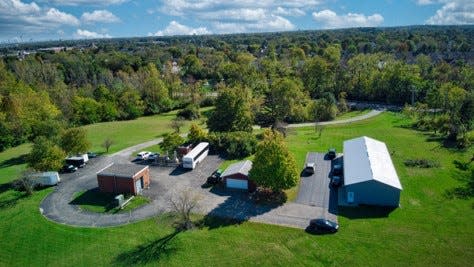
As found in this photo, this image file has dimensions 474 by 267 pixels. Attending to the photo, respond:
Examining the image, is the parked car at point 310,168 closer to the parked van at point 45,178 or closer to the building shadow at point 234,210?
the building shadow at point 234,210

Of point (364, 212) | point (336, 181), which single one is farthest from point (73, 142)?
point (364, 212)

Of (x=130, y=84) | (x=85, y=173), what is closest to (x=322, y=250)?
(x=85, y=173)

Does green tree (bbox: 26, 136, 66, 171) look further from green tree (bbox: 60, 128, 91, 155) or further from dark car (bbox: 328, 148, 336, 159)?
dark car (bbox: 328, 148, 336, 159)

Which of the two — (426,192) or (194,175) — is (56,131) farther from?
(426,192)

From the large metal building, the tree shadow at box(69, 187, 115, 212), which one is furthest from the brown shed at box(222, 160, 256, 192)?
the tree shadow at box(69, 187, 115, 212)

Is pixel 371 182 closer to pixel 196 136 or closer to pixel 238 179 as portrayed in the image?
pixel 238 179
